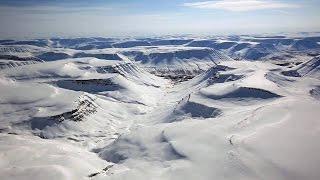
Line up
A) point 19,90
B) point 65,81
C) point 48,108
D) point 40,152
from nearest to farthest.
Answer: point 40,152
point 48,108
point 19,90
point 65,81

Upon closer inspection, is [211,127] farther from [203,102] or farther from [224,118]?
[203,102]

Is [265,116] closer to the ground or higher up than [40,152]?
higher up

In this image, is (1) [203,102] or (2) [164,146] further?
(1) [203,102]

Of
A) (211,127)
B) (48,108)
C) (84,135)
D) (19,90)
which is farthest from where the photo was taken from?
(19,90)

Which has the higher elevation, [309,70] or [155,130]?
[309,70]

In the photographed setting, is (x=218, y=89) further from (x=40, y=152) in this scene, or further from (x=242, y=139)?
(x=40, y=152)

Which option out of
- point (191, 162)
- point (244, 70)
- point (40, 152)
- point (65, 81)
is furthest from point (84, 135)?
point (244, 70)

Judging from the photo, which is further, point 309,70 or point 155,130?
point 309,70

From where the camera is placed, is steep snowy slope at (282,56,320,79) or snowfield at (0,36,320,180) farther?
steep snowy slope at (282,56,320,79)

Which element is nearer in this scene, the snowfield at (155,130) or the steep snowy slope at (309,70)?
the snowfield at (155,130)
